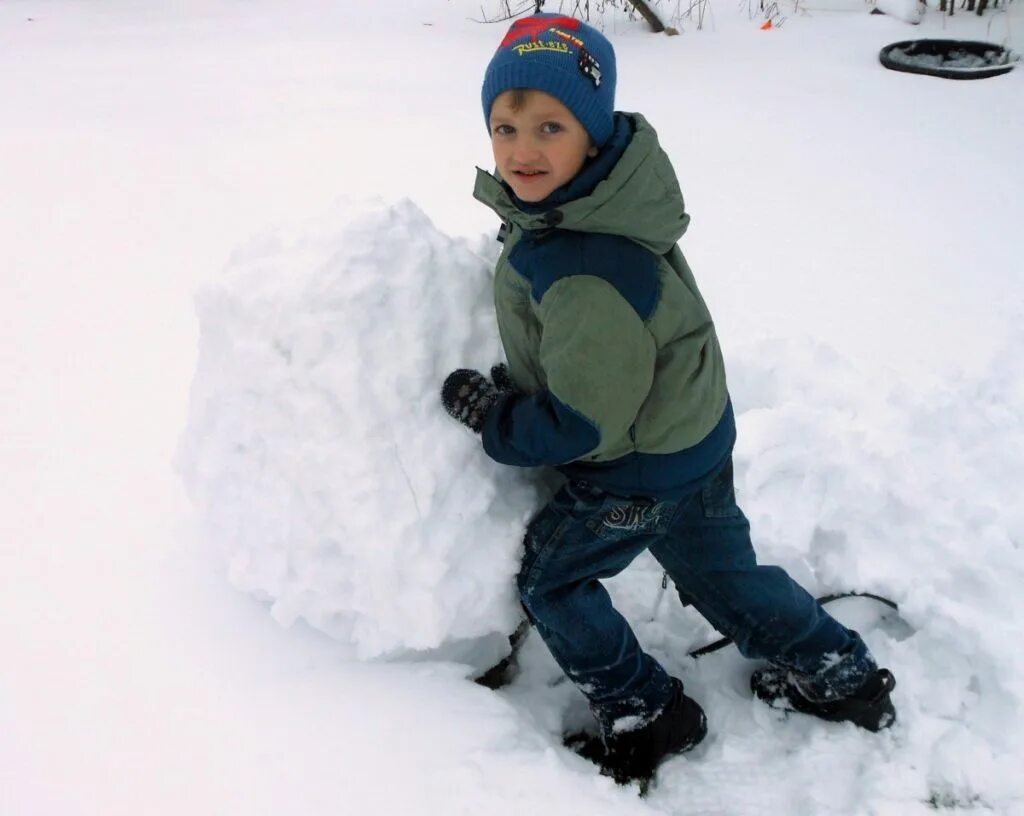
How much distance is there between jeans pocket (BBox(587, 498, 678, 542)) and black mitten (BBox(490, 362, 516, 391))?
0.28 m

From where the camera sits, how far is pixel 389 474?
1.43 m

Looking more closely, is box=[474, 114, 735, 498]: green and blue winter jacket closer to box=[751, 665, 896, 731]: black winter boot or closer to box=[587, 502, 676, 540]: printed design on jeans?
box=[587, 502, 676, 540]: printed design on jeans

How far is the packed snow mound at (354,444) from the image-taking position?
4.66ft

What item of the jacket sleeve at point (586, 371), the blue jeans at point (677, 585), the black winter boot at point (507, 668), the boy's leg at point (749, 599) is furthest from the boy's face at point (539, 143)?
the black winter boot at point (507, 668)

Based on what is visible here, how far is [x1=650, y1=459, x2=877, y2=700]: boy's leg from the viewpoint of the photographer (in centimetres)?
155

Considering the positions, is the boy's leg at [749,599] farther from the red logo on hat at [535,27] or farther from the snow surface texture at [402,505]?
the red logo on hat at [535,27]

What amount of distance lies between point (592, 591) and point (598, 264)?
0.64m

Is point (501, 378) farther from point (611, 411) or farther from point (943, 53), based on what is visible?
point (943, 53)

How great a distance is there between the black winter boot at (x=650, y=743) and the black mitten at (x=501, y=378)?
2.21ft

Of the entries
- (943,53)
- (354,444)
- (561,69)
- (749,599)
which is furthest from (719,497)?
(943,53)

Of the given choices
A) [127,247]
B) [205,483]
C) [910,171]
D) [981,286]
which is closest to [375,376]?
[205,483]

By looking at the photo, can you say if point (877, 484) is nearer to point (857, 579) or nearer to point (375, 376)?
point (857, 579)

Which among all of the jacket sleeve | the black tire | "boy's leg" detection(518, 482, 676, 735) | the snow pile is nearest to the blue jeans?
"boy's leg" detection(518, 482, 676, 735)

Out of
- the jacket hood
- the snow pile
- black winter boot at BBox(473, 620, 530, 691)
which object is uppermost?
the jacket hood
